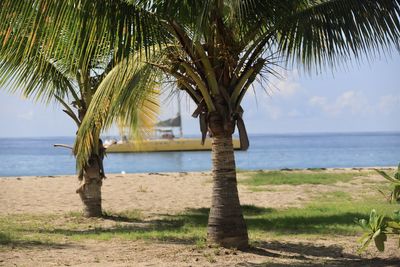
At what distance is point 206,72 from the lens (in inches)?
314

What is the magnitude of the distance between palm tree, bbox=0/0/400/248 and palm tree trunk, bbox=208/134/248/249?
12 mm

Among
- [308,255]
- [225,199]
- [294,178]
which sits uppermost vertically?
[225,199]

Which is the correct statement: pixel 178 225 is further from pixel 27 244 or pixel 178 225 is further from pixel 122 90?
pixel 122 90

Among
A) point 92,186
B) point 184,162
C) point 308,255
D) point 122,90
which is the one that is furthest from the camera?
point 184,162

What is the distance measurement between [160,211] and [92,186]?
2.02 meters

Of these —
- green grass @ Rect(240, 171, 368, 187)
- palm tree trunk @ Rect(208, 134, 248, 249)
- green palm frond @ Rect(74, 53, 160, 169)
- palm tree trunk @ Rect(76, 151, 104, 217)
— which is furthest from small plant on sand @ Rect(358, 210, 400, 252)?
green grass @ Rect(240, 171, 368, 187)

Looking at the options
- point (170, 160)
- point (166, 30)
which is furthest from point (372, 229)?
point (170, 160)

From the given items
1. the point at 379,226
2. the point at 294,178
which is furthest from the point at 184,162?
the point at 379,226

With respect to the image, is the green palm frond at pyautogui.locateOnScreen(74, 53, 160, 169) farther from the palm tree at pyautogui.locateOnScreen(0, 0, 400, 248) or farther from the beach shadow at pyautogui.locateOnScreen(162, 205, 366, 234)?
the beach shadow at pyautogui.locateOnScreen(162, 205, 366, 234)

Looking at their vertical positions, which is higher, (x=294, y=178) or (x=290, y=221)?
→ (x=294, y=178)

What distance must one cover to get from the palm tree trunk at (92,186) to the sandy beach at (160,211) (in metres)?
0.61

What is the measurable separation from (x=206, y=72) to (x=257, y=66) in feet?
2.16

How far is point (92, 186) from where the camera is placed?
11.7 metres

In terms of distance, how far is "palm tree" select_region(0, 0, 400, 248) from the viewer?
7.40 metres
